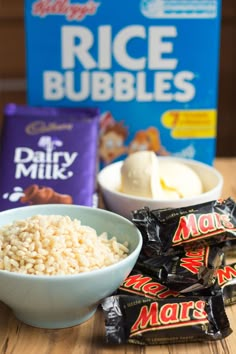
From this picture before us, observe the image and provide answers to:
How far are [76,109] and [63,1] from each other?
0.24m

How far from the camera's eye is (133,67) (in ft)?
4.63

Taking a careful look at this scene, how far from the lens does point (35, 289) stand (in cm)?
79

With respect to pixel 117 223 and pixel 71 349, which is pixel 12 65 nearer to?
pixel 117 223

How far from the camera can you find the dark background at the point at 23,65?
103 inches

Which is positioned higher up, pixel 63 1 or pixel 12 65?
pixel 63 1

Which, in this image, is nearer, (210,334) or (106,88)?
(210,334)

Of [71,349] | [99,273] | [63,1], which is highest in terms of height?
[63,1]

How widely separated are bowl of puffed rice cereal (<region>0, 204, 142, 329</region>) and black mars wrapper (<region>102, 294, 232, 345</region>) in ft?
0.11

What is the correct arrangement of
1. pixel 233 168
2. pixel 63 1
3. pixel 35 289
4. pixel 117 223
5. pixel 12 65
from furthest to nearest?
pixel 12 65 < pixel 233 168 < pixel 63 1 < pixel 117 223 < pixel 35 289

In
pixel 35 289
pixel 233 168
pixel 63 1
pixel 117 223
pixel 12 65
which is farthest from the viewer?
pixel 12 65

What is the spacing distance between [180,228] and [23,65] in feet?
6.12

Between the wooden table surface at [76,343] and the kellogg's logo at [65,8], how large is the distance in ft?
2.46

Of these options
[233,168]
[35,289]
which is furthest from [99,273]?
[233,168]

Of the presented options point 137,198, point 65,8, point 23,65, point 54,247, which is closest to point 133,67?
point 65,8
